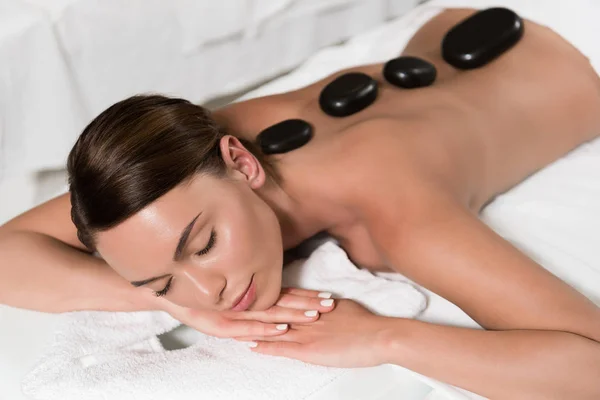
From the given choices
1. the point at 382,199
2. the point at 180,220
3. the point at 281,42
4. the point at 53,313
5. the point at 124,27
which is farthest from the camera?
the point at 281,42

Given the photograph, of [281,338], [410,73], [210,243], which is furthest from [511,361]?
[410,73]

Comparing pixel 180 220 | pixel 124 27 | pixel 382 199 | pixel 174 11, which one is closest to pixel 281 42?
pixel 174 11

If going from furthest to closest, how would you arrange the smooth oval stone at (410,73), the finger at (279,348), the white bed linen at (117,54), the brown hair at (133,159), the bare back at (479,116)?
the white bed linen at (117,54), the smooth oval stone at (410,73), the bare back at (479,116), the finger at (279,348), the brown hair at (133,159)

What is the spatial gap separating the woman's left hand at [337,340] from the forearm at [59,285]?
0.24 meters

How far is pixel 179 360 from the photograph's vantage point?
3.38 ft

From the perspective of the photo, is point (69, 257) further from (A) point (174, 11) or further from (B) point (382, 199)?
(A) point (174, 11)

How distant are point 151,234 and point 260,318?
248 millimetres

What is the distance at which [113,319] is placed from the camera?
1128 mm

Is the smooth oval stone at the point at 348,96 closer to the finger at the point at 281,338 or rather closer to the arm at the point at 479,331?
the arm at the point at 479,331

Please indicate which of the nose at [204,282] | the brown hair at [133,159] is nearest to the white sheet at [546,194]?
the nose at [204,282]

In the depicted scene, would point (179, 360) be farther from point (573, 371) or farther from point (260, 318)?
point (573, 371)

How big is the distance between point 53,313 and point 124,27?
26.0 inches

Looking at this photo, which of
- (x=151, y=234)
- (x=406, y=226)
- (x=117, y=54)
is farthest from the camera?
(x=117, y=54)

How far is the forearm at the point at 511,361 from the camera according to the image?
2.93 ft
